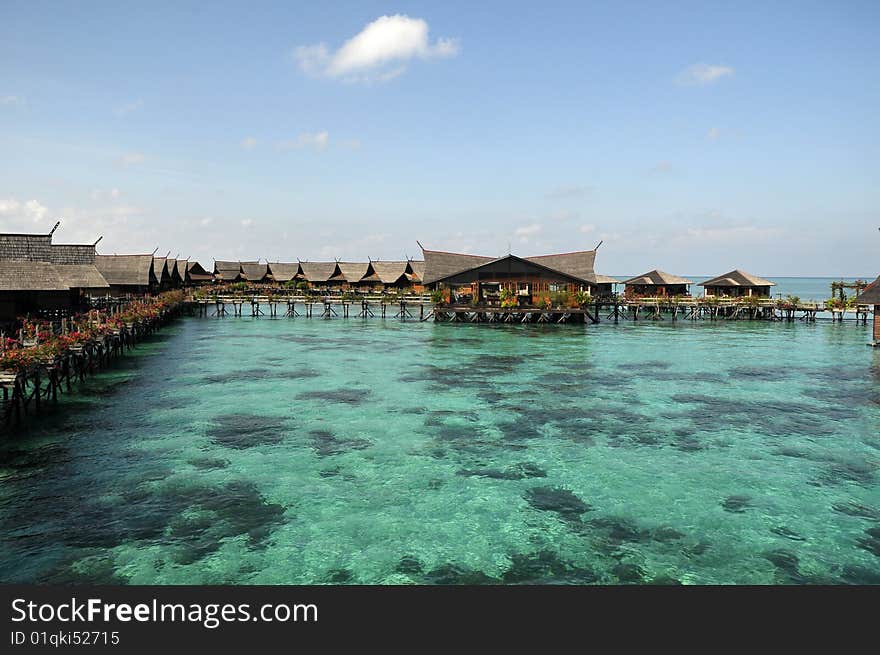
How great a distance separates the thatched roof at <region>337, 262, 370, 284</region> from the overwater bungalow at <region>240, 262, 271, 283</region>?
1274 cm

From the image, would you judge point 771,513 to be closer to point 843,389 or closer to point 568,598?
point 568,598

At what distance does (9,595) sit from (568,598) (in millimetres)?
6591

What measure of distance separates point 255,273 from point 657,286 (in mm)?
54330

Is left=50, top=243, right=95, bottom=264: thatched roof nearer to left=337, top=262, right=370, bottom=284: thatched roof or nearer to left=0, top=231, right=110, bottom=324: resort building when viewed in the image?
left=0, top=231, right=110, bottom=324: resort building

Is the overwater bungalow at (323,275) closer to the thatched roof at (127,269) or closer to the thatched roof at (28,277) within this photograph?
the thatched roof at (127,269)

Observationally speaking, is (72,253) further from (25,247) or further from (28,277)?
(28,277)

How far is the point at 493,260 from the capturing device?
55562 millimetres

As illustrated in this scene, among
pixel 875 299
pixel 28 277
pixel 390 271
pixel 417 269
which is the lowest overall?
pixel 875 299

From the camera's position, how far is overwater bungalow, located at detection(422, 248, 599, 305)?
54.9 m

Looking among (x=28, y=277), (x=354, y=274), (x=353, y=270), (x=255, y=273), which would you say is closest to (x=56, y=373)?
(x=28, y=277)

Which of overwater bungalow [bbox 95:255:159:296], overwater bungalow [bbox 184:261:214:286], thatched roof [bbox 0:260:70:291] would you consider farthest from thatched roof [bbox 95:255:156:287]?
overwater bungalow [bbox 184:261:214:286]

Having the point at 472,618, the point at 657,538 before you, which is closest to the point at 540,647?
the point at 472,618

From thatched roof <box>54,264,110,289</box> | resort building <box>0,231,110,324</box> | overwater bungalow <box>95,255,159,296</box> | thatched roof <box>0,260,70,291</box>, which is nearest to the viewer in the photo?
thatched roof <box>0,260,70,291</box>

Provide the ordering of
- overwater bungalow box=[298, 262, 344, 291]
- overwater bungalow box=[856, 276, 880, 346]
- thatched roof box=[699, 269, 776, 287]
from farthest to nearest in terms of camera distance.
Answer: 1. overwater bungalow box=[298, 262, 344, 291]
2. thatched roof box=[699, 269, 776, 287]
3. overwater bungalow box=[856, 276, 880, 346]
